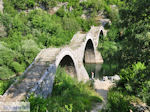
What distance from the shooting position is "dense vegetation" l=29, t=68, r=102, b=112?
5167 mm

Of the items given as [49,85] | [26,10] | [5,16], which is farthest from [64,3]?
[49,85]

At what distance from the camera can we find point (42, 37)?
2248 centimetres

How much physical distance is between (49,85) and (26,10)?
29.5 meters

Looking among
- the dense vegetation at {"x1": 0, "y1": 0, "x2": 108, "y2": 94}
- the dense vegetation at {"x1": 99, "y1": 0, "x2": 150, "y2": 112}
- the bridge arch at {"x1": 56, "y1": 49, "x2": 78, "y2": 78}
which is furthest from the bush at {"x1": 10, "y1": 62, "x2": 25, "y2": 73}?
the dense vegetation at {"x1": 99, "y1": 0, "x2": 150, "y2": 112}

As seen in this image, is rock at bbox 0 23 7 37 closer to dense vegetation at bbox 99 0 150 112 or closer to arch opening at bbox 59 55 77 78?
arch opening at bbox 59 55 77 78

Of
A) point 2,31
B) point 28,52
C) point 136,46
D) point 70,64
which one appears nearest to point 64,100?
point 136,46

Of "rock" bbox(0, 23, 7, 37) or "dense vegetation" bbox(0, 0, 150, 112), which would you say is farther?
"rock" bbox(0, 23, 7, 37)

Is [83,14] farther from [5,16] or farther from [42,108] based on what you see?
[42,108]

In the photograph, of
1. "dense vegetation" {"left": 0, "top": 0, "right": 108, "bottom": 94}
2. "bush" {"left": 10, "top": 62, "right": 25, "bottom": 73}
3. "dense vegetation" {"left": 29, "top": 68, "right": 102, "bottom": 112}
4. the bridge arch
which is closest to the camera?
"dense vegetation" {"left": 29, "top": 68, "right": 102, "bottom": 112}

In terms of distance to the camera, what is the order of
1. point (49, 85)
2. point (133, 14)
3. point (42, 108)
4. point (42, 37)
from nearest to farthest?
point (42, 108), point (133, 14), point (49, 85), point (42, 37)

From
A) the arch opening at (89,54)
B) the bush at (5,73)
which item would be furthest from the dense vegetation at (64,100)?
the arch opening at (89,54)

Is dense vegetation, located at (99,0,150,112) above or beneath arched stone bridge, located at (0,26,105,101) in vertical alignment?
above

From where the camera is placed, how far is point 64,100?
286 inches

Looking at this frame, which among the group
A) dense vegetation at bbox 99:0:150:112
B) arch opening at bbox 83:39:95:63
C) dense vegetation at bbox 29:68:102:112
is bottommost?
arch opening at bbox 83:39:95:63
